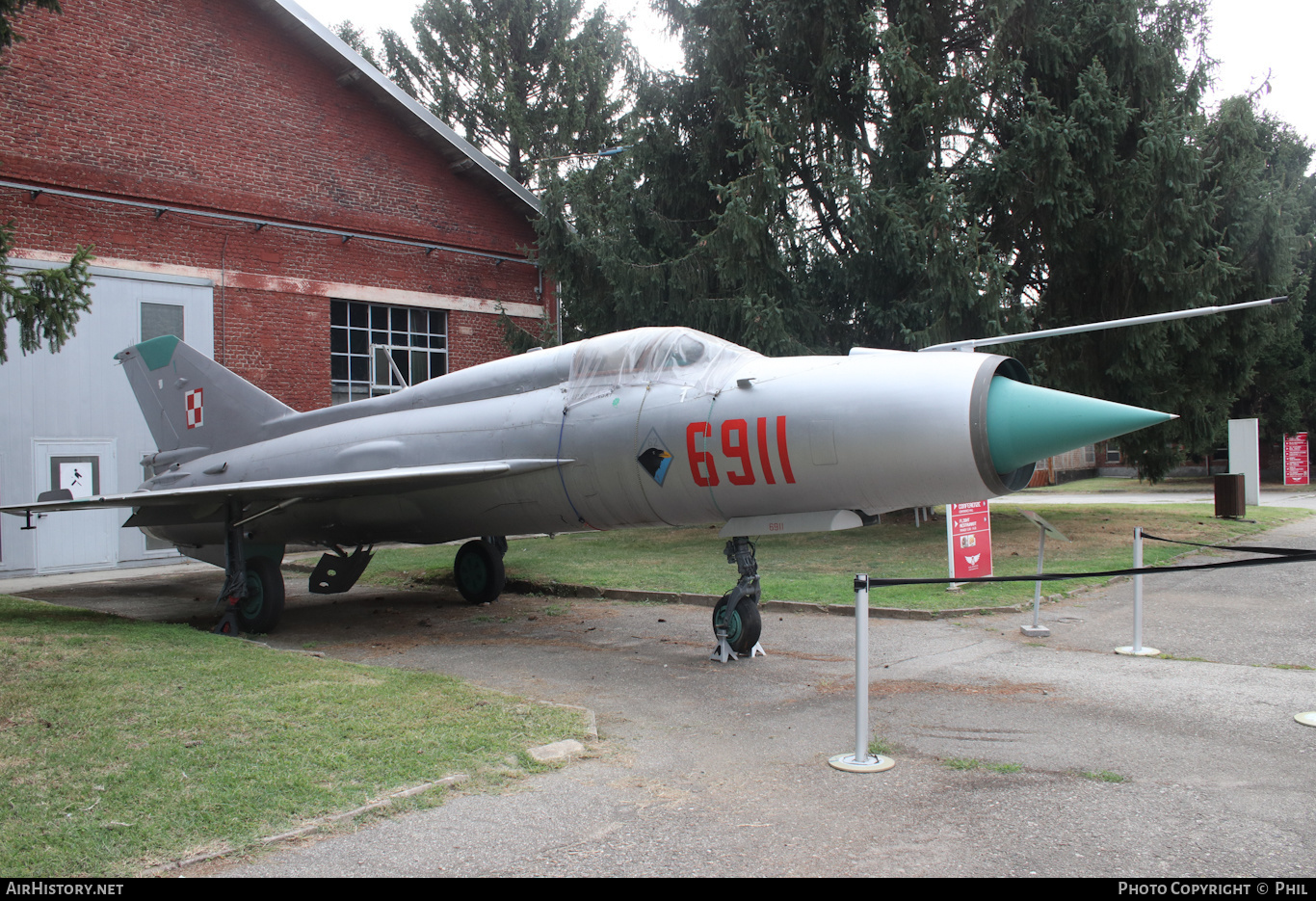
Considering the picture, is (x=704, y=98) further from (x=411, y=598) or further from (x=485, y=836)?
(x=485, y=836)

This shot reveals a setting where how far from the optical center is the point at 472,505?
372 inches

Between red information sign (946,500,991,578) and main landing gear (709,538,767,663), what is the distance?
341 cm

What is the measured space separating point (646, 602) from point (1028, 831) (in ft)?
24.8

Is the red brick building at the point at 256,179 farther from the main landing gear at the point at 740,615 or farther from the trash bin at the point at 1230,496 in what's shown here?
the trash bin at the point at 1230,496

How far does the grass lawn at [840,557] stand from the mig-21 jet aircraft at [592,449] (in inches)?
97.7

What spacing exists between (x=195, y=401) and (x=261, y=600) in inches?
135

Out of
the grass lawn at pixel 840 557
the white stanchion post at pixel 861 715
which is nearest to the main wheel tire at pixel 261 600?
the grass lawn at pixel 840 557

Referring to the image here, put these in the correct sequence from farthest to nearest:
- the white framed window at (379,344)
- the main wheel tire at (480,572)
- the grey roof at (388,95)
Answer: the white framed window at (379,344) < the grey roof at (388,95) < the main wheel tire at (480,572)

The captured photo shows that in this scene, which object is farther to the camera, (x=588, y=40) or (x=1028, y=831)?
(x=588, y=40)

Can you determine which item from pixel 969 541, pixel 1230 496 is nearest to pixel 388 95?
pixel 969 541

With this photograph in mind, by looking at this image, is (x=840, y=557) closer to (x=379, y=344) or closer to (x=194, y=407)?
(x=194, y=407)

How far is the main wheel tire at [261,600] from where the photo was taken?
9945 mm

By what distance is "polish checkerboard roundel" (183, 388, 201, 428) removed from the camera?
11.9 metres

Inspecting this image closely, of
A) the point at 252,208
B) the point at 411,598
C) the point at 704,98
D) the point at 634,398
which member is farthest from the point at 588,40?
the point at 634,398
